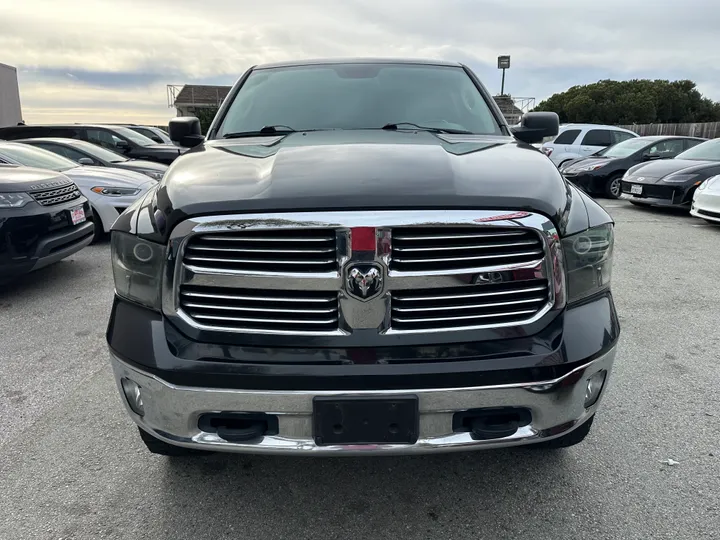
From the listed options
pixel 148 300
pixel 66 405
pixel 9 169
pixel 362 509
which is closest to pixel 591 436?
pixel 362 509

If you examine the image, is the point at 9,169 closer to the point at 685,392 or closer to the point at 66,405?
the point at 66,405

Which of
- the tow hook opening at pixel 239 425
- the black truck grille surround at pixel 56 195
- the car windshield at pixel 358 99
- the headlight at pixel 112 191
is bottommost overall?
the tow hook opening at pixel 239 425

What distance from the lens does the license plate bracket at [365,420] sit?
5.63 feet

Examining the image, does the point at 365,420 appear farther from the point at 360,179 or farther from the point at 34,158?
the point at 34,158

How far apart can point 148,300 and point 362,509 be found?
1149mm

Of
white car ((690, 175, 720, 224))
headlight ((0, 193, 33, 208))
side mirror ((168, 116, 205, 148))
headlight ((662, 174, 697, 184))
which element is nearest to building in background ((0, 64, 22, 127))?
headlight ((0, 193, 33, 208))

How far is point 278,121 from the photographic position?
308 centimetres

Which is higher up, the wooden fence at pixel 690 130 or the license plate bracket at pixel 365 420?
the wooden fence at pixel 690 130

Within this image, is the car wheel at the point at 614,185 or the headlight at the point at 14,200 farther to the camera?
the car wheel at the point at 614,185

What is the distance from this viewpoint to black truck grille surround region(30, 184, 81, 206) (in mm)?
4995

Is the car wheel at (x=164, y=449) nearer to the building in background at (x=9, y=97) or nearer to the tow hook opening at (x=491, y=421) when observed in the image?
the tow hook opening at (x=491, y=421)

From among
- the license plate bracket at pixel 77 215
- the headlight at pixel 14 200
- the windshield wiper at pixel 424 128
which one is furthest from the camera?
the license plate bracket at pixel 77 215

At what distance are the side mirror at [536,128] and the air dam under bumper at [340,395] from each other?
71.1 inches

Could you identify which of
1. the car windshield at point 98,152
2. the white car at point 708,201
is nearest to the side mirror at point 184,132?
the car windshield at point 98,152
